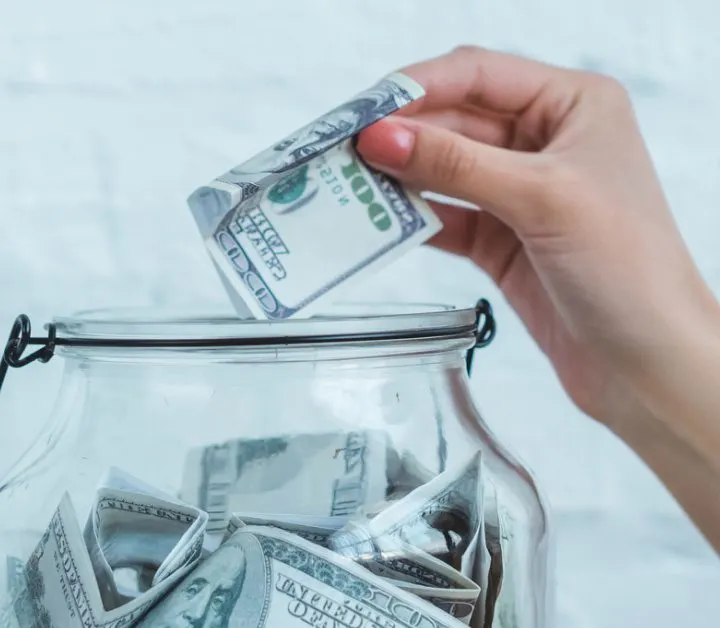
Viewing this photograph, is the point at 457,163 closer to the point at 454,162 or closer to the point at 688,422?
the point at 454,162

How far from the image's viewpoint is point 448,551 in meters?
0.41

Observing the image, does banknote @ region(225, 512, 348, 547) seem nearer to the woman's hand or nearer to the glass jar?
the glass jar

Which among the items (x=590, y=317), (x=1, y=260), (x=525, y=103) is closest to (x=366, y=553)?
(x=590, y=317)

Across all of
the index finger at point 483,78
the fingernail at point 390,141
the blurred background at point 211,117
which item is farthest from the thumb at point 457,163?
the blurred background at point 211,117

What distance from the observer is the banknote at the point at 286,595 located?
0.34 metres

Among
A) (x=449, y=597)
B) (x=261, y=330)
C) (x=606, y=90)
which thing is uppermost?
(x=606, y=90)

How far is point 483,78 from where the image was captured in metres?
0.53

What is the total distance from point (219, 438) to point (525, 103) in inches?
11.3

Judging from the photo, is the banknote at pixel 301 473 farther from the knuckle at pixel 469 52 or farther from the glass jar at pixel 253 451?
the knuckle at pixel 469 52

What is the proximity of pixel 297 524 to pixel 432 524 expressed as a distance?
68 millimetres

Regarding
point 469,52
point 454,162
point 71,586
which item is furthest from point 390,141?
point 71,586

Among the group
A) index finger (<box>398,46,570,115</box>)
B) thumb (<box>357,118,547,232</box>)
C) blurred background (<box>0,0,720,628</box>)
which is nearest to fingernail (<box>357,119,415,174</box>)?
thumb (<box>357,118,547,232</box>)

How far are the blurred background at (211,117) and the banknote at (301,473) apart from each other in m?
0.21

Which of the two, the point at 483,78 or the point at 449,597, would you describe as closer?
the point at 449,597
